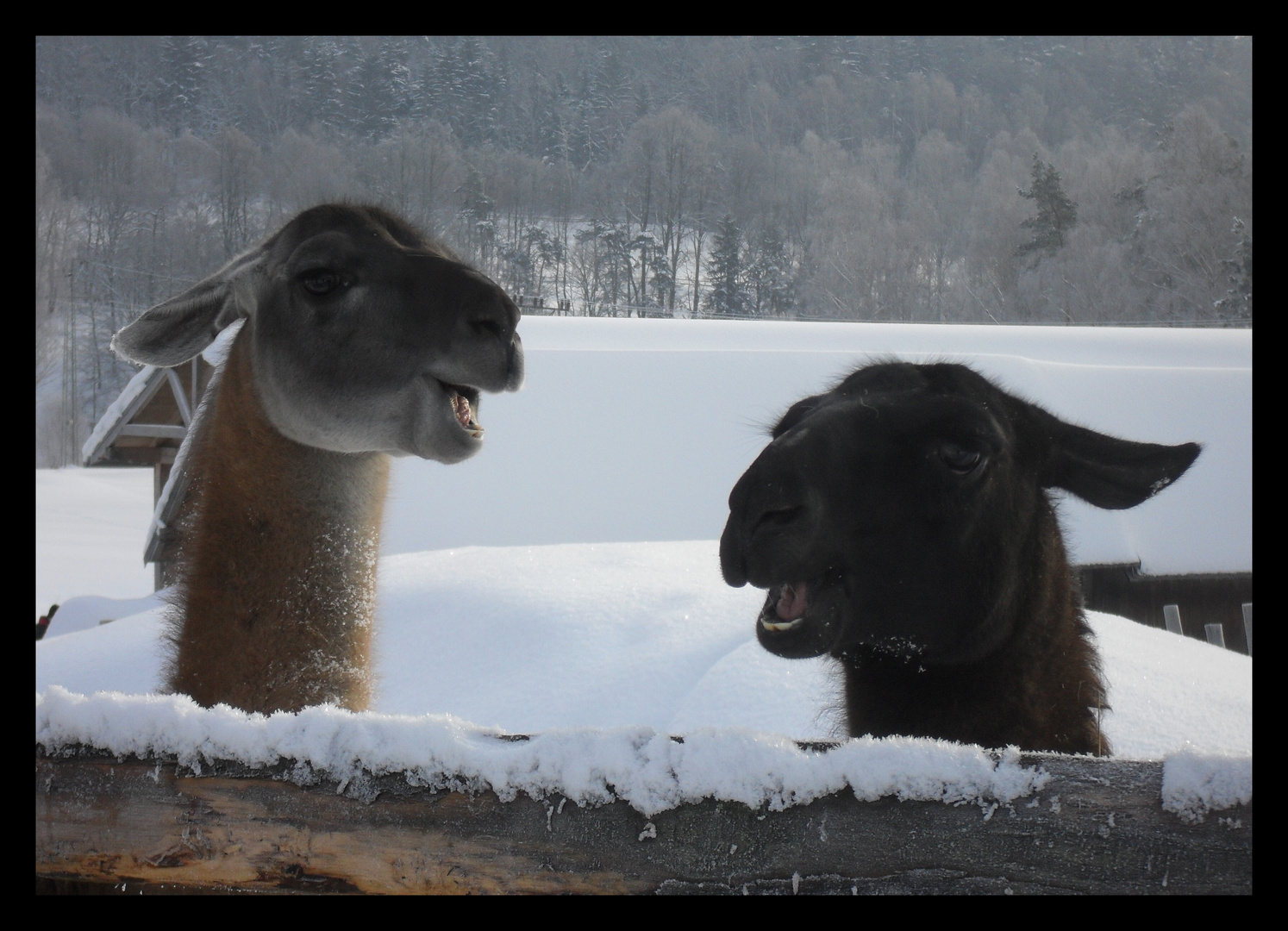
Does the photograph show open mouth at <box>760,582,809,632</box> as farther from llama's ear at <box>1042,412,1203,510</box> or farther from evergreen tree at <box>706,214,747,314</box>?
evergreen tree at <box>706,214,747,314</box>

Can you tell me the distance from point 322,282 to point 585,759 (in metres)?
1.14

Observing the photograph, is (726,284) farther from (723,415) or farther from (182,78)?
(182,78)

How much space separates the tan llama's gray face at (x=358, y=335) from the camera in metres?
1.61

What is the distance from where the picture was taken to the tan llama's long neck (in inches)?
64.8

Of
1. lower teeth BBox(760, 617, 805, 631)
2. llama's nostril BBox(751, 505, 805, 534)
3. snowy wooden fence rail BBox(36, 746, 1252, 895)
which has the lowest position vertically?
snowy wooden fence rail BBox(36, 746, 1252, 895)

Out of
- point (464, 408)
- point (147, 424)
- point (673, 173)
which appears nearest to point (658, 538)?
point (673, 173)

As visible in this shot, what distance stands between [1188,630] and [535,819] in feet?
11.5

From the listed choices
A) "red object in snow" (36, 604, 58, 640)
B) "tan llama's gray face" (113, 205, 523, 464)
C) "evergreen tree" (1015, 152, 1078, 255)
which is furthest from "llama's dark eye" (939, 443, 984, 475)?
"red object in snow" (36, 604, 58, 640)

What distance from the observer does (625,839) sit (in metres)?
0.92

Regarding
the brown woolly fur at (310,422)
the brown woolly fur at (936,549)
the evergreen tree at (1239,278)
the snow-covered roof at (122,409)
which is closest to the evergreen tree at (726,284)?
the brown woolly fur at (310,422)

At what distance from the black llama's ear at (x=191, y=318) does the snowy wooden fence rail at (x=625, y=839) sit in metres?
0.94

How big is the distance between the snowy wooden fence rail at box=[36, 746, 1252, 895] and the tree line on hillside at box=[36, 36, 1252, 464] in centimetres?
223

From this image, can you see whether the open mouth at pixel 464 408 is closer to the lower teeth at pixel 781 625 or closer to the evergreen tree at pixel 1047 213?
the lower teeth at pixel 781 625

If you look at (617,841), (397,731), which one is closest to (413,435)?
(397,731)
